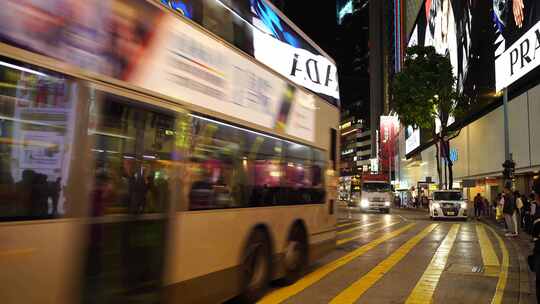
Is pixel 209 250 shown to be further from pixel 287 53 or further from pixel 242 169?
pixel 287 53

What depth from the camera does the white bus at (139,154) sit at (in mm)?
3799

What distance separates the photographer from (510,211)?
19359 mm

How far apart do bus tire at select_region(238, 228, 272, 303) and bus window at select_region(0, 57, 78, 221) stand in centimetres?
345

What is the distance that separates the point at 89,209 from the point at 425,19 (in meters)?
64.0

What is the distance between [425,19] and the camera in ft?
207

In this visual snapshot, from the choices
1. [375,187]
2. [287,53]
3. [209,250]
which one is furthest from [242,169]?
[375,187]

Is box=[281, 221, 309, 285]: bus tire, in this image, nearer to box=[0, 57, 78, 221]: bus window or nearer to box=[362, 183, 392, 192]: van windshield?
box=[0, 57, 78, 221]: bus window

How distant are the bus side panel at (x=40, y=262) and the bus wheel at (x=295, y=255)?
4.82 m

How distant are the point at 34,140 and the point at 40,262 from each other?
0.89 meters

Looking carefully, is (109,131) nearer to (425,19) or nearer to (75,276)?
(75,276)

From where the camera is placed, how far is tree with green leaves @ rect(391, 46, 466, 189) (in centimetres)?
4081

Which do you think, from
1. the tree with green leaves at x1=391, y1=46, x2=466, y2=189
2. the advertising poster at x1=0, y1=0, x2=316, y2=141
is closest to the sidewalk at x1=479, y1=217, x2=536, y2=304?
the advertising poster at x1=0, y1=0, x2=316, y2=141

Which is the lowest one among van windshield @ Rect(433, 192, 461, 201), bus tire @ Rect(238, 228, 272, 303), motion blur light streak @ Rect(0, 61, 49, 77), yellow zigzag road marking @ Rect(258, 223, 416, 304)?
yellow zigzag road marking @ Rect(258, 223, 416, 304)

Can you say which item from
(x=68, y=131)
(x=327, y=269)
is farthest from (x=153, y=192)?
(x=327, y=269)
